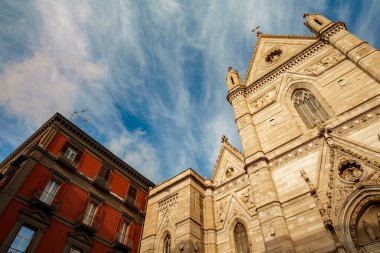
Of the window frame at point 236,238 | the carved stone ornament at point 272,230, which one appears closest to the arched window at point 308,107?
the carved stone ornament at point 272,230


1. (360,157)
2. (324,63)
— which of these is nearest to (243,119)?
(324,63)

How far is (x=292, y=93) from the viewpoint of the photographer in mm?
16438

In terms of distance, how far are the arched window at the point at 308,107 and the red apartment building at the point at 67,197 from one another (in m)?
15.2

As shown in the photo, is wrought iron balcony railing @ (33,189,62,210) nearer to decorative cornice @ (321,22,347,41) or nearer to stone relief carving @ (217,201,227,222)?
stone relief carving @ (217,201,227,222)

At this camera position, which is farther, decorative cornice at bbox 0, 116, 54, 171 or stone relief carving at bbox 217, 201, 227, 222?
decorative cornice at bbox 0, 116, 54, 171

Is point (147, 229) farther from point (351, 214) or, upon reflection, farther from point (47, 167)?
point (351, 214)

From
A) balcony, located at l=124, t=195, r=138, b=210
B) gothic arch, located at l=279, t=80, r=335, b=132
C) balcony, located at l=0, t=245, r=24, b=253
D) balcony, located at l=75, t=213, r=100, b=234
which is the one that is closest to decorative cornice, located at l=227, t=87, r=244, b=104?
gothic arch, located at l=279, t=80, r=335, b=132

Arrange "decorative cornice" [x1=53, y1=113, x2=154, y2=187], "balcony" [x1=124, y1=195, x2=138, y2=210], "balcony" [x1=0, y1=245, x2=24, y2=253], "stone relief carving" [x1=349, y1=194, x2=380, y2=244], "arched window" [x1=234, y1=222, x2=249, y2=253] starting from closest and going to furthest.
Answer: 1. "stone relief carving" [x1=349, y1=194, x2=380, y2=244]
2. "arched window" [x1=234, y1=222, x2=249, y2=253]
3. "balcony" [x1=0, y1=245, x2=24, y2=253]
4. "decorative cornice" [x1=53, y1=113, x2=154, y2=187]
5. "balcony" [x1=124, y1=195, x2=138, y2=210]

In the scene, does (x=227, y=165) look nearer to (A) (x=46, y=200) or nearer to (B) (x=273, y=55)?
(B) (x=273, y=55)

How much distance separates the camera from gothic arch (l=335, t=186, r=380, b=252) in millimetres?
9359

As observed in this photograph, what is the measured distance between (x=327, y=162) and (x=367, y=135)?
199cm

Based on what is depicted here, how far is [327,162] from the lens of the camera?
11.6 m

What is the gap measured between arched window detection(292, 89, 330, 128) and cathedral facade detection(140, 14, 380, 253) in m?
0.07

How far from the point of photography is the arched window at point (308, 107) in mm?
Answer: 14031
